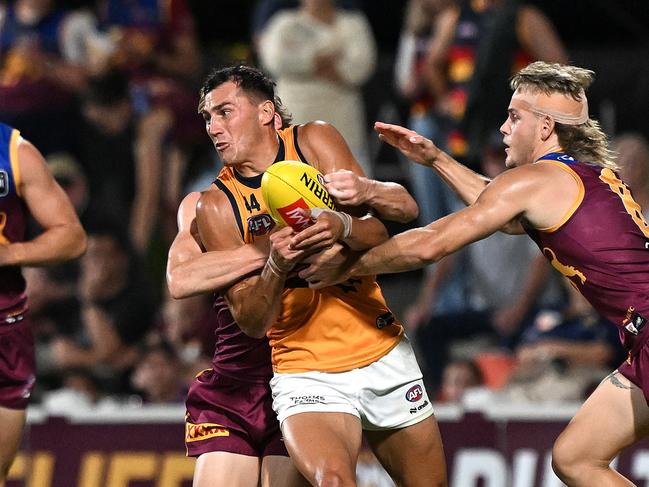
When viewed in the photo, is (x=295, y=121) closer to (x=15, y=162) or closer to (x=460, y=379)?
(x=460, y=379)

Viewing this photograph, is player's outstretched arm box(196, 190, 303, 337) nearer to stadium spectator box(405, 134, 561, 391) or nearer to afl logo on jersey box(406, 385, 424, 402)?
afl logo on jersey box(406, 385, 424, 402)

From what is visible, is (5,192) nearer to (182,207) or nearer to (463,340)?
(182,207)

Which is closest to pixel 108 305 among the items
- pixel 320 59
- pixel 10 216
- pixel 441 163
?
pixel 320 59

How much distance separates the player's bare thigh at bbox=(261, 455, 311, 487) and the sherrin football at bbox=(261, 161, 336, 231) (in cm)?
119

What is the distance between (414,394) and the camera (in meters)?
5.69

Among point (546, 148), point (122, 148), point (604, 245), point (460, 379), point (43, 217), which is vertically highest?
point (546, 148)

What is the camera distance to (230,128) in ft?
18.5

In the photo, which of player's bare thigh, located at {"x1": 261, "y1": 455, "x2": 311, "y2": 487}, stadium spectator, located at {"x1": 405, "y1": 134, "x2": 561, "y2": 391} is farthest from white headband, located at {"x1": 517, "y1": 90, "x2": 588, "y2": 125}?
stadium spectator, located at {"x1": 405, "y1": 134, "x2": 561, "y2": 391}

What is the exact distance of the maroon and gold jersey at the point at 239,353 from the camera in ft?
19.4

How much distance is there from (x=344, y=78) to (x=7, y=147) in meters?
3.98

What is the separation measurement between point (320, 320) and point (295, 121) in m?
4.32

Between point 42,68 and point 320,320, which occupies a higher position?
point 320,320

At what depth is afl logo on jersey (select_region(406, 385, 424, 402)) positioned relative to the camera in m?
5.67

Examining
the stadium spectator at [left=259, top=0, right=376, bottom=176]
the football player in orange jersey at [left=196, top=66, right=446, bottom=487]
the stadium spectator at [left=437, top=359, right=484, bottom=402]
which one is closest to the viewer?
the football player in orange jersey at [left=196, top=66, right=446, bottom=487]
